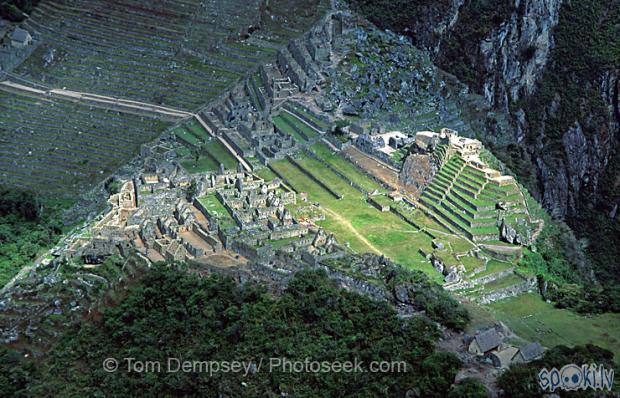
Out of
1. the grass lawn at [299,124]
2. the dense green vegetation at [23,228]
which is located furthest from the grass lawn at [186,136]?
the dense green vegetation at [23,228]

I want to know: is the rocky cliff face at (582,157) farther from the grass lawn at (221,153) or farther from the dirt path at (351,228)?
the dirt path at (351,228)

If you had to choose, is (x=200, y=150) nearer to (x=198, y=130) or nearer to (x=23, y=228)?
(x=198, y=130)

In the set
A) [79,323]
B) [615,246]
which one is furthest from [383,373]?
[615,246]

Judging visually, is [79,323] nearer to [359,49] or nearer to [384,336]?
[384,336]

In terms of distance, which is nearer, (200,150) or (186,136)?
(200,150)

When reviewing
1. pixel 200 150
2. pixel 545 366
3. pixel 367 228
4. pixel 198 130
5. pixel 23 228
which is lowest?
pixel 23 228

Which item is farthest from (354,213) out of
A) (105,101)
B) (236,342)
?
(105,101)
